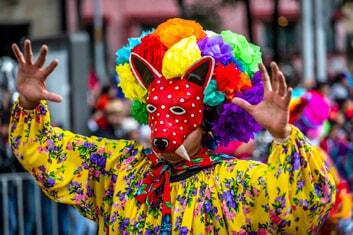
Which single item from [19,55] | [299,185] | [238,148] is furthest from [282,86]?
[238,148]

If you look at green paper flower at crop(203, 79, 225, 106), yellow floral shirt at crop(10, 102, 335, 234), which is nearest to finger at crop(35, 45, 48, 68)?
yellow floral shirt at crop(10, 102, 335, 234)

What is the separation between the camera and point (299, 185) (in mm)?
3973

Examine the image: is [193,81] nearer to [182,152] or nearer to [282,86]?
[182,152]

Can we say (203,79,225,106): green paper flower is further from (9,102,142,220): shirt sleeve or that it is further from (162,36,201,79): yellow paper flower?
(9,102,142,220): shirt sleeve

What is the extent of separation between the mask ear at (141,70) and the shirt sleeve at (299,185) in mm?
693

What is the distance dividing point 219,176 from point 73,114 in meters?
4.66

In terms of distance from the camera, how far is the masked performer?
3998 mm

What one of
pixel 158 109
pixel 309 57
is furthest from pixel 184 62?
pixel 309 57

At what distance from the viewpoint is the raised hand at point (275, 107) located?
3936 millimetres

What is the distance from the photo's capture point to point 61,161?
14.9 ft

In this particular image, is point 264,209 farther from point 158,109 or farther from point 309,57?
point 309,57

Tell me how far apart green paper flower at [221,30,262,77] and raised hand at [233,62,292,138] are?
0.44 metres

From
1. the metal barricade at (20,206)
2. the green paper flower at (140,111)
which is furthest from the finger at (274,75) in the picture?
the metal barricade at (20,206)

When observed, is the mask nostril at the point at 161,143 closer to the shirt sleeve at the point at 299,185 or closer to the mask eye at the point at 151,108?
the mask eye at the point at 151,108
